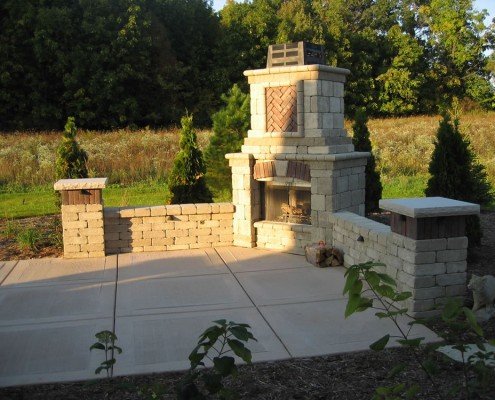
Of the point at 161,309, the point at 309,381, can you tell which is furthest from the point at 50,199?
the point at 309,381

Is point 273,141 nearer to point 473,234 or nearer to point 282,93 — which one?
point 282,93

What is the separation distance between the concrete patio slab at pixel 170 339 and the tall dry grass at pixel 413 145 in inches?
486

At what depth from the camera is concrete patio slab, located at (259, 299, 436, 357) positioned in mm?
5582

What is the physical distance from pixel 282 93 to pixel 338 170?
1.57m

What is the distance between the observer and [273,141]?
31.3 ft

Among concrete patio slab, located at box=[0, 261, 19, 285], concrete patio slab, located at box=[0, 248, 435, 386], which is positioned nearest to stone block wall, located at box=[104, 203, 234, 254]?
concrete patio slab, located at box=[0, 248, 435, 386]

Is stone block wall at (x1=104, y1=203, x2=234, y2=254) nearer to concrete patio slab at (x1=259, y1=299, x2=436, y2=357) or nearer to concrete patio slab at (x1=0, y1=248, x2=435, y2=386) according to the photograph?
concrete patio slab at (x1=0, y1=248, x2=435, y2=386)

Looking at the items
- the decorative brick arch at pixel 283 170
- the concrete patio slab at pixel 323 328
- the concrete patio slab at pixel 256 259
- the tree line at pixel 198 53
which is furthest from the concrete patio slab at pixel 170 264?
the tree line at pixel 198 53

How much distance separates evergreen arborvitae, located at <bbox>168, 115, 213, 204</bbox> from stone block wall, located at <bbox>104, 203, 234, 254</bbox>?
168 centimetres

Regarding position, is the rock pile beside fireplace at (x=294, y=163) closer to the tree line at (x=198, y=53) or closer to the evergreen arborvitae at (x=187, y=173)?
the evergreen arborvitae at (x=187, y=173)

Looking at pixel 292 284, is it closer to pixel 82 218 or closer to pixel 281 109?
pixel 281 109

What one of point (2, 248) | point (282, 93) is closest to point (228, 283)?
point (282, 93)

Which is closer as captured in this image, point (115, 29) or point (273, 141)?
point (273, 141)

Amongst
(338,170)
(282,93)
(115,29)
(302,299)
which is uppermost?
(115,29)
